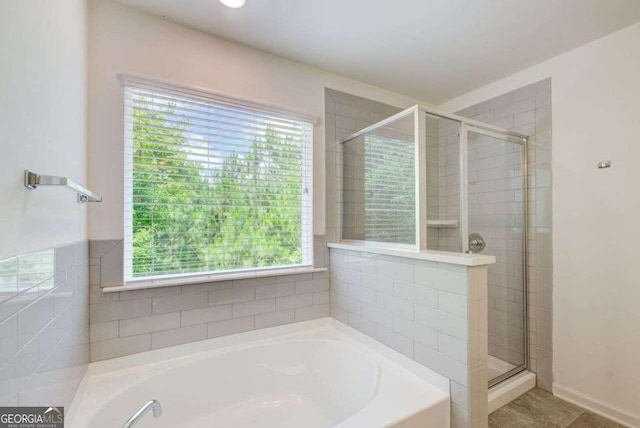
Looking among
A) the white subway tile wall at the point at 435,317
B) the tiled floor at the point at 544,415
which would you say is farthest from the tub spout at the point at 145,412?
the tiled floor at the point at 544,415

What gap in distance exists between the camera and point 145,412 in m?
1.41

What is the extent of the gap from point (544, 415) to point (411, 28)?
8.89ft

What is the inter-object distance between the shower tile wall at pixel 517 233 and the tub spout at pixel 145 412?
7.58ft

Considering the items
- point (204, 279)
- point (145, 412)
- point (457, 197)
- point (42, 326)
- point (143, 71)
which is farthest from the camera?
point (457, 197)

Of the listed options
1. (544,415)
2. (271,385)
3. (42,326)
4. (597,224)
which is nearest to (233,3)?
(42,326)

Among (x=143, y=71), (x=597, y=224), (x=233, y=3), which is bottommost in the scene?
(x=597, y=224)

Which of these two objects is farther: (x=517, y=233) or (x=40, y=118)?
(x=517, y=233)

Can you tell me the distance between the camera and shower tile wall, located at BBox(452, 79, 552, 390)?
7.11 feet

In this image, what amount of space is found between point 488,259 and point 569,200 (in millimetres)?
1201

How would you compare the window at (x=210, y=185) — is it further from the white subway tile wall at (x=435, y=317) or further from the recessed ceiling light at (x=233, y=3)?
the white subway tile wall at (x=435, y=317)

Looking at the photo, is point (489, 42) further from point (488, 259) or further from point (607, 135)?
point (488, 259)

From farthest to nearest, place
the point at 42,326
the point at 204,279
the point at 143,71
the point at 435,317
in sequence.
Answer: the point at 204,279
the point at 143,71
the point at 435,317
the point at 42,326

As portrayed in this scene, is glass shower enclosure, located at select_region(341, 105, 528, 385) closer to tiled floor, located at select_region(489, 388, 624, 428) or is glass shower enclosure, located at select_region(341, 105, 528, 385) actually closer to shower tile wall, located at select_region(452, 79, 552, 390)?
shower tile wall, located at select_region(452, 79, 552, 390)

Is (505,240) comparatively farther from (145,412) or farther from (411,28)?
(145,412)
